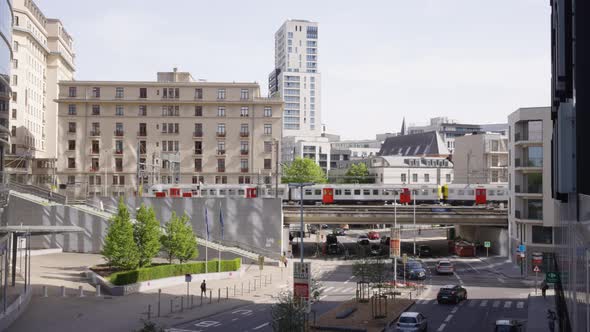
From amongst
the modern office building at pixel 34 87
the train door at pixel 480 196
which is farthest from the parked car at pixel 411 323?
the modern office building at pixel 34 87

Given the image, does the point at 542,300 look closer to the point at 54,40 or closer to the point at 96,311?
the point at 96,311

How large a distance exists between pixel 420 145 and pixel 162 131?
3840 inches

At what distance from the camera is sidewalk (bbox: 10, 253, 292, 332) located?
118 ft

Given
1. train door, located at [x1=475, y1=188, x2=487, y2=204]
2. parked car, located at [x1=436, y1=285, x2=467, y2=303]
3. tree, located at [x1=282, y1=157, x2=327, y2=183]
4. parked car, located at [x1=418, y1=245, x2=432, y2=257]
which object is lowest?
parked car, located at [x1=418, y1=245, x2=432, y2=257]

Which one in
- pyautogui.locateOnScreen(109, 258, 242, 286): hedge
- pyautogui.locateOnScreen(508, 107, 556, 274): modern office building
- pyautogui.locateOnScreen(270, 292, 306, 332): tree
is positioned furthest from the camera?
pyautogui.locateOnScreen(508, 107, 556, 274): modern office building

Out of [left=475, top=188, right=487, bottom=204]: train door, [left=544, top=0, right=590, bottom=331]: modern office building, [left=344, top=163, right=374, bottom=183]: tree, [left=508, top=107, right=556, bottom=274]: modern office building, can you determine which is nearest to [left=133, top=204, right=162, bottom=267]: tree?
[left=508, top=107, right=556, bottom=274]: modern office building

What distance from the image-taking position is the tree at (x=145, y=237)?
52844 millimetres

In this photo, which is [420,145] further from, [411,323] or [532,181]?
[411,323]

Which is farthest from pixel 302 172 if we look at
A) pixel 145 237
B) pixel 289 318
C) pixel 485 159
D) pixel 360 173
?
pixel 289 318

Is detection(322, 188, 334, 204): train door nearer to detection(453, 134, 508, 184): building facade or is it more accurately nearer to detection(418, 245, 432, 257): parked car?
detection(418, 245, 432, 257): parked car

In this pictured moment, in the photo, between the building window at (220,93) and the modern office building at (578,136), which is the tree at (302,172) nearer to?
the building window at (220,93)

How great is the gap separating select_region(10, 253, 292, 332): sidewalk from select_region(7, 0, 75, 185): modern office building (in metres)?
40.4

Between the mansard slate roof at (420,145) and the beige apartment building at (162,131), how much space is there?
84.5 metres

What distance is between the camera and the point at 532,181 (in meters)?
68.1
